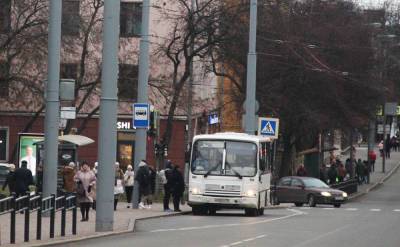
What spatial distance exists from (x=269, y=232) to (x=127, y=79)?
24.4 meters

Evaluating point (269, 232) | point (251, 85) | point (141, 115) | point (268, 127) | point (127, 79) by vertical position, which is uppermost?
point (127, 79)

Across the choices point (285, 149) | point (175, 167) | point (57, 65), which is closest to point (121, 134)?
point (285, 149)

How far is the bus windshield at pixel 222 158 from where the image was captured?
34.3 metres

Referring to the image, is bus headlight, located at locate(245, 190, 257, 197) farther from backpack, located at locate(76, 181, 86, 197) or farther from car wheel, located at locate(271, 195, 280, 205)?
car wheel, located at locate(271, 195, 280, 205)

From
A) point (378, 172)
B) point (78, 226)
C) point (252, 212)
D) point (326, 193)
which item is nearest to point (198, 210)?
point (252, 212)

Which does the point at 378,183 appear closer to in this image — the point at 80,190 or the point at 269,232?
the point at 80,190

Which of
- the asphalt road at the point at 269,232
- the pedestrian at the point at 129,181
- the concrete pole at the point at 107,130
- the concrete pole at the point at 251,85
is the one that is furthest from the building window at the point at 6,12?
the concrete pole at the point at 107,130

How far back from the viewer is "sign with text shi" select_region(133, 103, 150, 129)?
111 ft

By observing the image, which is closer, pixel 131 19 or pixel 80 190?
pixel 80 190

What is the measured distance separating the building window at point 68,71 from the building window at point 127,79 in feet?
13.8

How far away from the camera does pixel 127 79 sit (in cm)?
4888

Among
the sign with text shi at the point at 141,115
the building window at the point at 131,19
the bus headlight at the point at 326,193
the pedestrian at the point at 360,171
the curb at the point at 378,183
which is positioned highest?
the building window at the point at 131,19

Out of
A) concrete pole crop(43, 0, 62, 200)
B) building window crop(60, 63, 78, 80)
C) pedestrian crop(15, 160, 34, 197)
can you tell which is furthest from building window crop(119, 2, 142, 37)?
concrete pole crop(43, 0, 62, 200)

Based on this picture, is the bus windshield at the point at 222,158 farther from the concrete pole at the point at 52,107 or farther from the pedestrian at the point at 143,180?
the concrete pole at the point at 52,107
